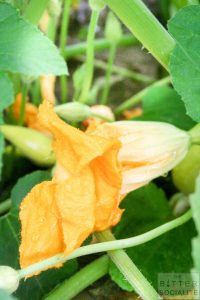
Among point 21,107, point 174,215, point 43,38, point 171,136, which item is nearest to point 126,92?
point 21,107

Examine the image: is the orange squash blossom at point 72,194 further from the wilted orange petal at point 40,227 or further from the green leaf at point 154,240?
the green leaf at point 154,240

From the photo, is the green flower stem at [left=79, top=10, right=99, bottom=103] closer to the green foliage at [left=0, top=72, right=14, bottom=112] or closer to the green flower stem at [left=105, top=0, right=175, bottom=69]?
the green flower stem at [left=105, top=0, right=175, bottom=69]

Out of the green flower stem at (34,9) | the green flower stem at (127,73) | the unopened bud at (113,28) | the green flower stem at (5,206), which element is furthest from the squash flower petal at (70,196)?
the green flower stem at (127,73)

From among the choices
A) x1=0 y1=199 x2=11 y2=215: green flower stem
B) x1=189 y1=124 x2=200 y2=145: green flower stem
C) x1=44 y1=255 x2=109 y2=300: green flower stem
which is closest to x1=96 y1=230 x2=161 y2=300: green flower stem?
x1=44 y1=255 x2=109 y2=300: green flower stem

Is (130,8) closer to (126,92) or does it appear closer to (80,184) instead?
(80,184)

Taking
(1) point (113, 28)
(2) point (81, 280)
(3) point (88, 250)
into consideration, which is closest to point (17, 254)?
(2) point (81, 280)

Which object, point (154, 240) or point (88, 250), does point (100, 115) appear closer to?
point (154, 240)
